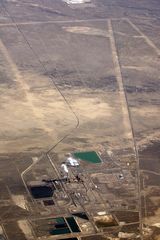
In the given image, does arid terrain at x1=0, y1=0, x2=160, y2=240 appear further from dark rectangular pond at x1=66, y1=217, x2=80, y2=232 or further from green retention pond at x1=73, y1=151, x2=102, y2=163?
green retention pond at x1=73, y1=151, x2=102, y2=163

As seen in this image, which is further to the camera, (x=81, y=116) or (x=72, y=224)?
(x=81, y=116)

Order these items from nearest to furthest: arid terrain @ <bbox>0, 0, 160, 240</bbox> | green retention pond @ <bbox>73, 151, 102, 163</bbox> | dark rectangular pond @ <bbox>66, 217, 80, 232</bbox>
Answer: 1. dark rectangular pond @ <bbox>66, 217, 80, 232</bbox>
2. arid terrain @ <bbox>0, 0, 160, 240</bbox>
3. green retention pond @ <bbox>73, 151, 102, 163</bbox>

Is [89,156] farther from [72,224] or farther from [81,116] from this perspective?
[72,224]

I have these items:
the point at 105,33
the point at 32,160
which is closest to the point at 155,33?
the point at 105,33

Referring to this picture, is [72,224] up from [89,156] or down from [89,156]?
down

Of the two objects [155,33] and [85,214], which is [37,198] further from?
[155,33]

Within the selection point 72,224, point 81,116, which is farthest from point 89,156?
point 72,224

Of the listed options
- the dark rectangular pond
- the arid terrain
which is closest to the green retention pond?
the arid terrain

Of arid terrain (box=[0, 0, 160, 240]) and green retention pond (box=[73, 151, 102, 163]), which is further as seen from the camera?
green retention pond (box=[73, 151, 102, 163])

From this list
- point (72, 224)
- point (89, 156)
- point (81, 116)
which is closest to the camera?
point (72, 224)
